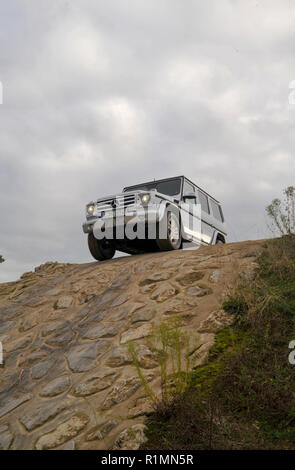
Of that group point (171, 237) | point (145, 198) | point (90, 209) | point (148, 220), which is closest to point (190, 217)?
point (171, 237)

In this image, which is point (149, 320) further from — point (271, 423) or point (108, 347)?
point (271, 423)

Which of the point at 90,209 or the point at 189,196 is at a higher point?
the point at 189,196

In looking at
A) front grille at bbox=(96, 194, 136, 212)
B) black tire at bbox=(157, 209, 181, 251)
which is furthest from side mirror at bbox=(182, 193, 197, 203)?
front grille at bbox=(96, 194, 136, 212)

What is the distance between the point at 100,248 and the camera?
8664 millimetres

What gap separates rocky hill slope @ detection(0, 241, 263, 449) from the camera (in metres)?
3.35

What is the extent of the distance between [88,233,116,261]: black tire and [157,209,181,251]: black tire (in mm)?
1342

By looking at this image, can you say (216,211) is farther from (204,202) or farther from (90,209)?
(90,209)

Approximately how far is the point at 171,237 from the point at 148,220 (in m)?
0.85

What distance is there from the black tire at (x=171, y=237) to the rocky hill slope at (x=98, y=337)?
0.49 metres

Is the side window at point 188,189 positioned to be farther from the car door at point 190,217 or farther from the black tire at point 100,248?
the black tire at point 100,248

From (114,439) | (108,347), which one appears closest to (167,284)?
(108,347)

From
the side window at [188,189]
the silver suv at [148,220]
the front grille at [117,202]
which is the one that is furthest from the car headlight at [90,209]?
the side window at [188,189]

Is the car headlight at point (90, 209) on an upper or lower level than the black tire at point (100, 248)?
upper

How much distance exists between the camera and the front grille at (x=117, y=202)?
7875mm
